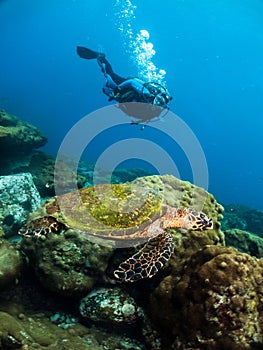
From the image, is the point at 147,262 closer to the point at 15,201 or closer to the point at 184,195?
the point at 184,195

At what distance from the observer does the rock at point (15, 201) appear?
239 inches

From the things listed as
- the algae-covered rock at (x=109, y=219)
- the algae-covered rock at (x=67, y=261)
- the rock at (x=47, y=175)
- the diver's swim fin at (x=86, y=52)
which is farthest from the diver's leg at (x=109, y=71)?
the algae-covered rock at (x=67, y=261)

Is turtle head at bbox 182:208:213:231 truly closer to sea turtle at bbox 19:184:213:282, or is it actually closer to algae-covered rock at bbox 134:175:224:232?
sea turtle at bbox 19:184:213:282

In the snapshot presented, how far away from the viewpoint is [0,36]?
3250 inches

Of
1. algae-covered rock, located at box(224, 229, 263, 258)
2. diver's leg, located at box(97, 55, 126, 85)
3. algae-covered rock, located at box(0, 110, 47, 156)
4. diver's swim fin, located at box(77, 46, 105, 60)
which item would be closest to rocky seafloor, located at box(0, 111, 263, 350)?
algae-covered rock, located at box(224, 229, 263, 258)

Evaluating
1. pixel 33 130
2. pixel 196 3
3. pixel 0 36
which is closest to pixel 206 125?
pixel 196 3

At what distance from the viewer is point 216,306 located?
3.01 metres

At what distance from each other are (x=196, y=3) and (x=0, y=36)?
61240 millimetres

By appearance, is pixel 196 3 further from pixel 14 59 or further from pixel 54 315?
pixel 14 59

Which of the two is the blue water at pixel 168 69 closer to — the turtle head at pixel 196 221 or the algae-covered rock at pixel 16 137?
the algae-covered rock at pixel 16 137

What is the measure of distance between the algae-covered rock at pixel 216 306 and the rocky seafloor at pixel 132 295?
0.03 feet

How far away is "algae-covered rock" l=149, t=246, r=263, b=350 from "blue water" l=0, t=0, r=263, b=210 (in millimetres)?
34823

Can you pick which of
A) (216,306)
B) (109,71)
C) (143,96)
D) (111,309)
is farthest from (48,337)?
(109,71)

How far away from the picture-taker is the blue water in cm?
5847
